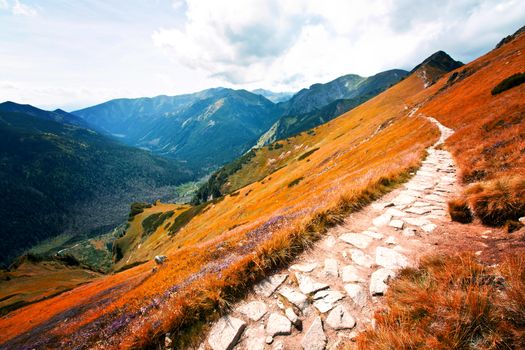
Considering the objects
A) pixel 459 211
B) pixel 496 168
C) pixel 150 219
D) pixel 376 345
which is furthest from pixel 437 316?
pixel 150 219

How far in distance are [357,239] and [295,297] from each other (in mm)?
3304

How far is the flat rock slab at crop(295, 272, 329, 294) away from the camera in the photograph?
18.4 feet

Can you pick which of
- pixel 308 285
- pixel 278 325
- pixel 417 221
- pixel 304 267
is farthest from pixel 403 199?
pixel 278 325

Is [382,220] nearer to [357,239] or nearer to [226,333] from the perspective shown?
[357,239]

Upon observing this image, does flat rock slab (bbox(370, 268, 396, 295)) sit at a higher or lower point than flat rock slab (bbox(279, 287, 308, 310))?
lower

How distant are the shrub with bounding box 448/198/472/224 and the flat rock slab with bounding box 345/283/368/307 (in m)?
4.87

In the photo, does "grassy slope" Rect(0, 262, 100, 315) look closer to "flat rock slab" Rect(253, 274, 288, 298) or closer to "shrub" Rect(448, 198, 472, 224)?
"flat rock slab" Rect(253, 274, 288, 298)

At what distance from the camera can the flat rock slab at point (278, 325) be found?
4672 mm

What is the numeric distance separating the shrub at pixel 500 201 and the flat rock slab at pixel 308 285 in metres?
5.83

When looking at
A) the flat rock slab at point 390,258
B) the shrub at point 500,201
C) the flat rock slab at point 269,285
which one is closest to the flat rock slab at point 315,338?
the flat rock slab at point 269,285

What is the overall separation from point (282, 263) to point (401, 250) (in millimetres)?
3376

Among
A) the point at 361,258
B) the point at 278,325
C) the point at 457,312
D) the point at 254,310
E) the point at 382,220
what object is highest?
the point at 457,312

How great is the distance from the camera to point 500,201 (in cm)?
705

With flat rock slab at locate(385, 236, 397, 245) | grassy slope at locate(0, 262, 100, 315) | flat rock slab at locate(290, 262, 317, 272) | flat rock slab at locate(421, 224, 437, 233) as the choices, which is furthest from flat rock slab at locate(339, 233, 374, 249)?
grassy slope at locate(0, 262, 100, 315)
